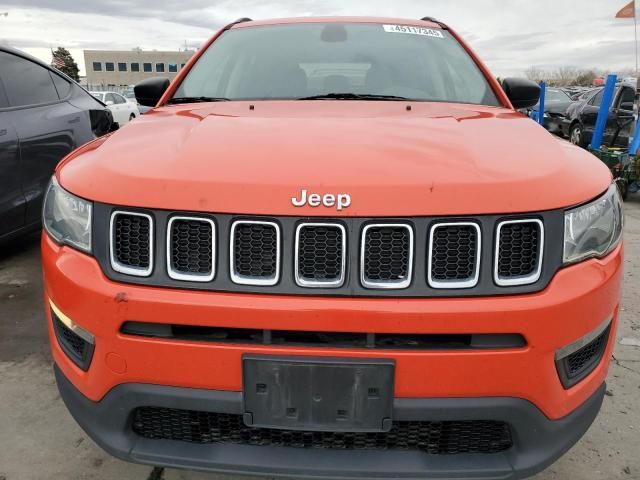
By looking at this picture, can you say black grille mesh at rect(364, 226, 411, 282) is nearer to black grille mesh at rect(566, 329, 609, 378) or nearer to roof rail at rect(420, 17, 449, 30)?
black grille mesh at rect(566, 329, 609, 378)

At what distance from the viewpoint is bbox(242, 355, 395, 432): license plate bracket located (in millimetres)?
1398

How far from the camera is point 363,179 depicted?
144 cm

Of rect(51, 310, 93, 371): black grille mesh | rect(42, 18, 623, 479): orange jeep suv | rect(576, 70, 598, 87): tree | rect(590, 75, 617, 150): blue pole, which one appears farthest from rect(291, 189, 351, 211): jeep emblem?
rect(576, 70, 598, 87): tree

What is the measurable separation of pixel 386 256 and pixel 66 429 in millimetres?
1664

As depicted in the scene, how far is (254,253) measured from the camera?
145 centimetres

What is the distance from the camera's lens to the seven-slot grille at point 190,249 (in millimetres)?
1456

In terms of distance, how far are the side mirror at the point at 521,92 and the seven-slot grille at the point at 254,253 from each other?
188cm

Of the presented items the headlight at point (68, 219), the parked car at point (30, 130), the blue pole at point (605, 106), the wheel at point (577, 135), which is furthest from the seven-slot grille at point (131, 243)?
the wheel at point (577, 135)

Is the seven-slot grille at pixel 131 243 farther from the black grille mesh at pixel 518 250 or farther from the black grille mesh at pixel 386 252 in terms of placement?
the black grille mesh at pixel 518 250

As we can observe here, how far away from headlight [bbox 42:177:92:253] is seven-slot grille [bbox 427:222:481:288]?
971mm

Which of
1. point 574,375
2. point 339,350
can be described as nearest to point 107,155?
point 339,350

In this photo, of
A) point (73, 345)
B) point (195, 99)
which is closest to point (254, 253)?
point (73, 345)

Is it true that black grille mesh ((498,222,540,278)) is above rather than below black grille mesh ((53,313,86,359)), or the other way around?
above

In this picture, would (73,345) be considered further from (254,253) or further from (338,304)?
(338,304)
